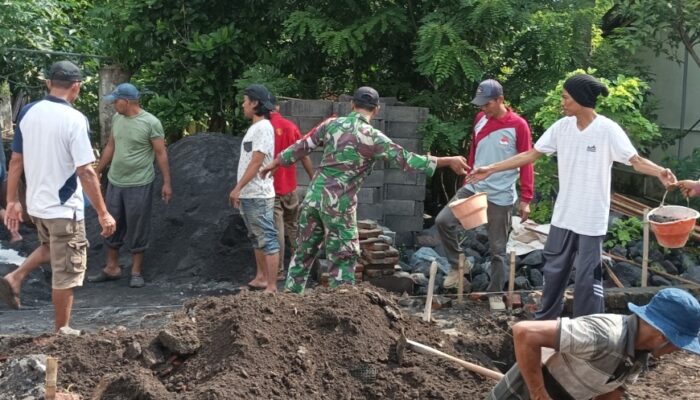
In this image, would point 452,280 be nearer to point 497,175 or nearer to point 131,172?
point 497,175

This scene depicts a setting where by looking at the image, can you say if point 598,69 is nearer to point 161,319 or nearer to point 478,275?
point 478,275

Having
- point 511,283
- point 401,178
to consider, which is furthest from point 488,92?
point 401,178

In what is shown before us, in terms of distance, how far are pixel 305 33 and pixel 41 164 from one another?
17.5 ft

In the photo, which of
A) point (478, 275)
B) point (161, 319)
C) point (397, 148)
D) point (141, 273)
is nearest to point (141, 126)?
point (141, 273)

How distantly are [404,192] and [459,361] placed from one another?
4.51m

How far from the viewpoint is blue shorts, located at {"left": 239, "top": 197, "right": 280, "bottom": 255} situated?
746 cm

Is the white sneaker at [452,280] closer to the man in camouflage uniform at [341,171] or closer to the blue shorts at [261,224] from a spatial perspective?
the man in camouflage uniform at [341,171]

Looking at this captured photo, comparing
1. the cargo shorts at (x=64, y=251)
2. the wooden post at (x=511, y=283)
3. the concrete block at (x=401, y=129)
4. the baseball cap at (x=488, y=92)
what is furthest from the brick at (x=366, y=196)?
the cargo shorts at (x=64, y=251)

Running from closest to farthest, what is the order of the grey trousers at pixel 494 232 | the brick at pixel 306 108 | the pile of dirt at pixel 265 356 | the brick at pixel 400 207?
the pile of dirt at pixel 265 356 → the grey trousers at pixel 494 232 → the brick at pixel 306 108 → the brick at pixel 400 207

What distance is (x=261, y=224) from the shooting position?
7.47m

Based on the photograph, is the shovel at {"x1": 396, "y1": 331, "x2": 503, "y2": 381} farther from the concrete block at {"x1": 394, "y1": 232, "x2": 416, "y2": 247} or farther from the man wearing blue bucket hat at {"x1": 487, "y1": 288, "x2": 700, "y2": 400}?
the concrete block at {"x1": 394, "y1": 232, "x2": 416, "y2": 247}

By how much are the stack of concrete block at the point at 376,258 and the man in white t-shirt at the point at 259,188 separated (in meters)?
0.85

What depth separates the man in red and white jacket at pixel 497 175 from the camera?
7129 millimetres

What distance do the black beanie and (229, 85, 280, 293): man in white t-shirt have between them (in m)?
2.69
